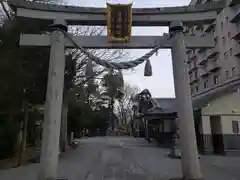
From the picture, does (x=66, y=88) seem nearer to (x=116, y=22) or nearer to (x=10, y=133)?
(x=10, y=133)

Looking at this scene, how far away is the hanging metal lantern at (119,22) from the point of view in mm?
8711

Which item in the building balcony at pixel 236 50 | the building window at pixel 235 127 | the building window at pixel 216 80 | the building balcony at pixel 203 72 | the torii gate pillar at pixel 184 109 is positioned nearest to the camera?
the torii gate pillar at pixel 184 109

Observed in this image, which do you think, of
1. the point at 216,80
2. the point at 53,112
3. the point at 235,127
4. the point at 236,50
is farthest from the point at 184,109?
the point at 216,80

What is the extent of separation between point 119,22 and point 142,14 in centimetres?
93

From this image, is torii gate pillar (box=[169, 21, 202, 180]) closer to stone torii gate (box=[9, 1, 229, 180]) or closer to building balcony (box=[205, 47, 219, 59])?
stone torii gate (box=[9, 1, 229, 180])

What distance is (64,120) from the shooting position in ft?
72.4

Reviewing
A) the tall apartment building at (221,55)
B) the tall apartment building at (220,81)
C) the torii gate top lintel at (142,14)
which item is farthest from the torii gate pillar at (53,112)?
the tall apartment building at (221,55)

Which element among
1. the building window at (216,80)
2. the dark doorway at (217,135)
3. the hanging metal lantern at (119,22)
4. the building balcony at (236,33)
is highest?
the building balcony at (236,33)

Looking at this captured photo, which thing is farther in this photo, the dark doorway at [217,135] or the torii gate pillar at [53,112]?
the dark doorway at [217,135]

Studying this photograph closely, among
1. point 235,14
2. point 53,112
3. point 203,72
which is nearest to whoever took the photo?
point 53,112

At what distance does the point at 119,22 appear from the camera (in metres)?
8.81

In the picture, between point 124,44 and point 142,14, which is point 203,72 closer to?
point 142,14

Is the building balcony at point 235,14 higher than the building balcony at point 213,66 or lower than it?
higher

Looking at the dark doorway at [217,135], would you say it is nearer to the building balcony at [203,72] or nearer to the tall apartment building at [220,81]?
the tall apartment building at [220,81]
